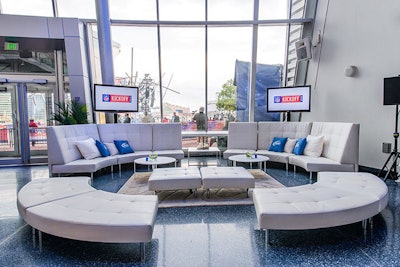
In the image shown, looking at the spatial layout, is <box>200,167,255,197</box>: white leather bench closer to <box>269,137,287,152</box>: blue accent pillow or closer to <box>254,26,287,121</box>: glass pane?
<box>269,137,287,152</box>: blue accent pillow

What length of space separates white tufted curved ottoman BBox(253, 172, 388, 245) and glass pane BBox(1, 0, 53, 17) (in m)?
6.45

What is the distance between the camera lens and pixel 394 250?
7.42 feet

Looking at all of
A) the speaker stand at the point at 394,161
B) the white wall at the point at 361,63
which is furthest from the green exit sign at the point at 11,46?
the speaker stand at the point at 394,161

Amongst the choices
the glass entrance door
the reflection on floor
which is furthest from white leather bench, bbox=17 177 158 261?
the glass entrance door

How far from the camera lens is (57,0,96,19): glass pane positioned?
20.9ft

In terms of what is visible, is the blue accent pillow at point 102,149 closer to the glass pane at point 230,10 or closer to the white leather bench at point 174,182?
the white leather bench at point 174,182

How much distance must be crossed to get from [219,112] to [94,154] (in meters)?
3.55

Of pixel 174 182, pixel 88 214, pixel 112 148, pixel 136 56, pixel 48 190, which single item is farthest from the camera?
pixel 136 56

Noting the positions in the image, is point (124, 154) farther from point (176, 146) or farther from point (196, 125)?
point (196, 125)

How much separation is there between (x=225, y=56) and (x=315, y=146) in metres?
3.37

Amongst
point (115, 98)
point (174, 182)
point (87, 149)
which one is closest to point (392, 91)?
point (174, 182)

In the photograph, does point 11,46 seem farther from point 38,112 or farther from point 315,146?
point 315,146

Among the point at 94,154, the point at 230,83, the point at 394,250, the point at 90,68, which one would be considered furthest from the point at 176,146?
the point at 394,250

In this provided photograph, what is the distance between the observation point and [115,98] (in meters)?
6.13
